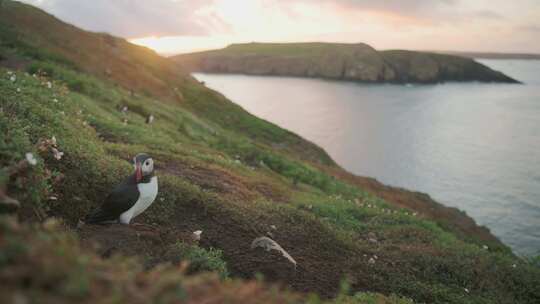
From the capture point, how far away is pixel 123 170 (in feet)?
38.9

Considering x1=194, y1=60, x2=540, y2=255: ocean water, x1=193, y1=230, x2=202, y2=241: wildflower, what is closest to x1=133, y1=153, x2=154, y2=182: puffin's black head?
x1=193, y1=230, x2=202, y2=241: wildflower

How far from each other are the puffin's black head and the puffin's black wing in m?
0.15

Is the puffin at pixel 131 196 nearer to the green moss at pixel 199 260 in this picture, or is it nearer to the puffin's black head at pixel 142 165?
the puffin's black head at pixel 142 165

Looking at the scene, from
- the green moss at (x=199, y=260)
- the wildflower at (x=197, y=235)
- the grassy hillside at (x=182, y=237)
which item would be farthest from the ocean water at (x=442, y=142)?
the green moss at (x=199, y=260)

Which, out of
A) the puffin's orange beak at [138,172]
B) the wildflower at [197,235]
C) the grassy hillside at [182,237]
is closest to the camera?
the grassy hillside at [182,237]

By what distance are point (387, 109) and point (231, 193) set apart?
350 feet

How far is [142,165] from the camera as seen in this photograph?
864 cm

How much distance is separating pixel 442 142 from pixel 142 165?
77.3 meters

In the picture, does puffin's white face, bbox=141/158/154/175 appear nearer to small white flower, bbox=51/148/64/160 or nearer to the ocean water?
small white flower, bbox=51/148/64/160

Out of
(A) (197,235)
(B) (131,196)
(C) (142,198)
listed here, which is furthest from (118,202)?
A: (A) (197,235)

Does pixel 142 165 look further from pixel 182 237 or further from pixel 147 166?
pixel 182 237

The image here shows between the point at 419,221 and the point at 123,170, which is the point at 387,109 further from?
the point at 123,170

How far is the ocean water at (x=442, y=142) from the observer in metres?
48.4

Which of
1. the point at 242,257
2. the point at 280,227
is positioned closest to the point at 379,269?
the point at 280,227
